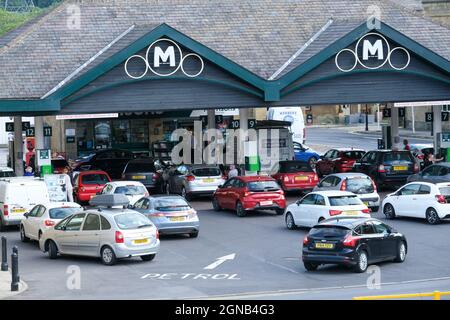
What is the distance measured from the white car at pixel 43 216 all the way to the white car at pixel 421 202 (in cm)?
1037

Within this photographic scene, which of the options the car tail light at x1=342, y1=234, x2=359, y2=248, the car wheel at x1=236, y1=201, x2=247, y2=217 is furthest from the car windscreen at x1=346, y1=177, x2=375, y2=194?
the car tail light at x1=342, y1=234, x2=359, y2=248

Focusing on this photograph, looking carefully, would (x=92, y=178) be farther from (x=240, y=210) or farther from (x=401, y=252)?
(x=401, y=252)

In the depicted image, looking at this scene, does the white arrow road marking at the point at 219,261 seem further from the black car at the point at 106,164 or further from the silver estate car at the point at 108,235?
the black car at the point at 106,164

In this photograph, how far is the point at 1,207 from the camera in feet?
116

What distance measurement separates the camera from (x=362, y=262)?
25156 millimetres

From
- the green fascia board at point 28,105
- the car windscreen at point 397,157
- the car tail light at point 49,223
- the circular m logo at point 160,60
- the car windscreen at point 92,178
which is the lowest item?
the car tail light at point 49,223

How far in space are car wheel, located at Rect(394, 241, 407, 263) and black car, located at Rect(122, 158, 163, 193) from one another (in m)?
19.1

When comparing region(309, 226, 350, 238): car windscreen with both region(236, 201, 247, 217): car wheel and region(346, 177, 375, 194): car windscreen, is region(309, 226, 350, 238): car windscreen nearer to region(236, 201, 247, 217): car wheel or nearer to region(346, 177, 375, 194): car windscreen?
region(346, 177, 375, 194): car windscreen

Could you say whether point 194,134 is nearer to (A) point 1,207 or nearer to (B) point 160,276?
(A) point 1,207

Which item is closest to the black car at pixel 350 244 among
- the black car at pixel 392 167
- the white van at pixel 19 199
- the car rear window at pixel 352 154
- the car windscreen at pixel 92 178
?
the white van at pixel 19 199

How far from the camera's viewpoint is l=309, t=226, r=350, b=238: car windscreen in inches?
993

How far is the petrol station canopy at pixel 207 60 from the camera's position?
4022cm

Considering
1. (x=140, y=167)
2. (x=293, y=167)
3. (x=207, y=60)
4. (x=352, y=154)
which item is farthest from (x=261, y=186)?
(x=352, y=154)
